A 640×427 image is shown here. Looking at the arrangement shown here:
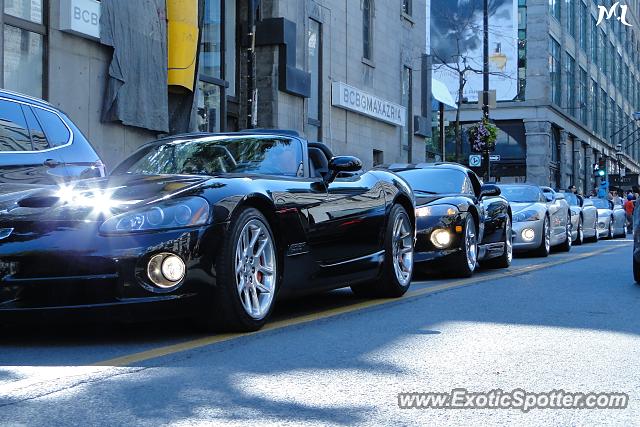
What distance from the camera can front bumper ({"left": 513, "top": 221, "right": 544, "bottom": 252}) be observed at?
52.7 feet

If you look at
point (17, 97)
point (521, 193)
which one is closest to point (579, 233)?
point (521, 193)

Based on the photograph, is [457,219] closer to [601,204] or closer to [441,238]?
[441,238]

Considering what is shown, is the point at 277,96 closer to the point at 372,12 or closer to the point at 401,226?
the point at 372,12

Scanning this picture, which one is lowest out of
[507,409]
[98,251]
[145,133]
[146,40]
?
[507,409]

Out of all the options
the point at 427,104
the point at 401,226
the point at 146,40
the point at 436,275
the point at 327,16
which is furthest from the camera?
the point at 427,104

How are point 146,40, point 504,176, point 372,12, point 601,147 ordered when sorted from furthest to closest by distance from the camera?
point 601,147, point 504,176, point 372,12, point 146,40

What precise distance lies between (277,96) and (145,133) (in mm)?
5943

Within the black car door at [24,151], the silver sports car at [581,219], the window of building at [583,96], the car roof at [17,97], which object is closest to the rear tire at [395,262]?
the black car door at [24,151]

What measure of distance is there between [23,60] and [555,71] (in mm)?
49710

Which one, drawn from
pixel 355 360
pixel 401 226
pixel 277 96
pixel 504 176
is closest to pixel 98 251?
pixel 355 360

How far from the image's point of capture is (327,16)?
87.5 ft

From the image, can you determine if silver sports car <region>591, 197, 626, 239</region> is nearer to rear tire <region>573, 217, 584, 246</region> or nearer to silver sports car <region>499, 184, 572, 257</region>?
rear tire <region>573, 217, 584, 246</region>

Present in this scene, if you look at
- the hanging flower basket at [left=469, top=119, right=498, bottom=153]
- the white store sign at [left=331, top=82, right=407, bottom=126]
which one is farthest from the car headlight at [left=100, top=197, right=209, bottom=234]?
the hanging flower basket at [left=469, top=119, right=498, bottom=153]

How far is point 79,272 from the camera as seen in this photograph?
5363 mm
